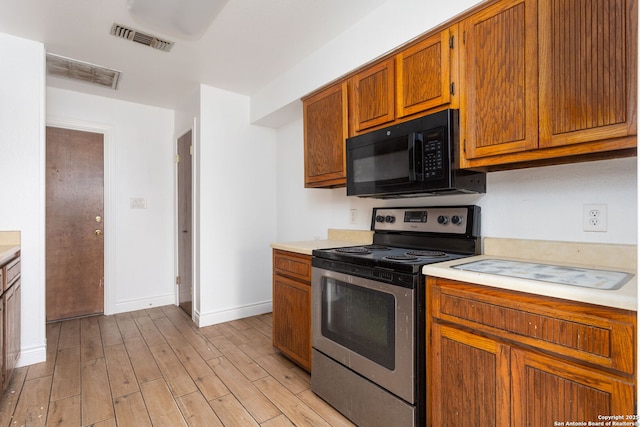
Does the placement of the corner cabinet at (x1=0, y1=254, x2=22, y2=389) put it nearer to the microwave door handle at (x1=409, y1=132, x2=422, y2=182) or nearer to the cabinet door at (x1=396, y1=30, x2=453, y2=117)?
the microwave door handle at (x1=409, y1=132, x2=422, y2=182)

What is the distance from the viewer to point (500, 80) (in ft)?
4.86

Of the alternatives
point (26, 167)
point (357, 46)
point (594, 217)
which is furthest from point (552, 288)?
point (26, 167)

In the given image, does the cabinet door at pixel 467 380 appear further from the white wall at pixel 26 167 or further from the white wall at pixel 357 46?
the white wall at pixel 26 167

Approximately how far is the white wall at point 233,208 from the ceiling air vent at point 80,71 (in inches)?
32.7

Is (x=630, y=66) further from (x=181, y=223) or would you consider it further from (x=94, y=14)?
(x=181, y=223)

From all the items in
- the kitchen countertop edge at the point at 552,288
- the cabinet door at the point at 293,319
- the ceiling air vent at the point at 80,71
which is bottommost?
the cabinet door at the point at 293,319

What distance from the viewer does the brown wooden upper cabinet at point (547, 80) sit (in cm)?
117

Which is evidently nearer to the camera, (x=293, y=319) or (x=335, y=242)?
(x=293, y=319)

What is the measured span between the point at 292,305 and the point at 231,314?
1.35m

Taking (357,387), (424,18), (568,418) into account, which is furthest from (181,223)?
(568,418)

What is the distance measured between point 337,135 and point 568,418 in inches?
75.9

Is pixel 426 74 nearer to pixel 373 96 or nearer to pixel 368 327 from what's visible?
pixel 373 96

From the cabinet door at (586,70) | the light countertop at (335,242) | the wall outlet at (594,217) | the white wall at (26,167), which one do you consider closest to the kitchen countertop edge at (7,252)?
the white wall at (26,167)

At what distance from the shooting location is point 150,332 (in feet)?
10.1
